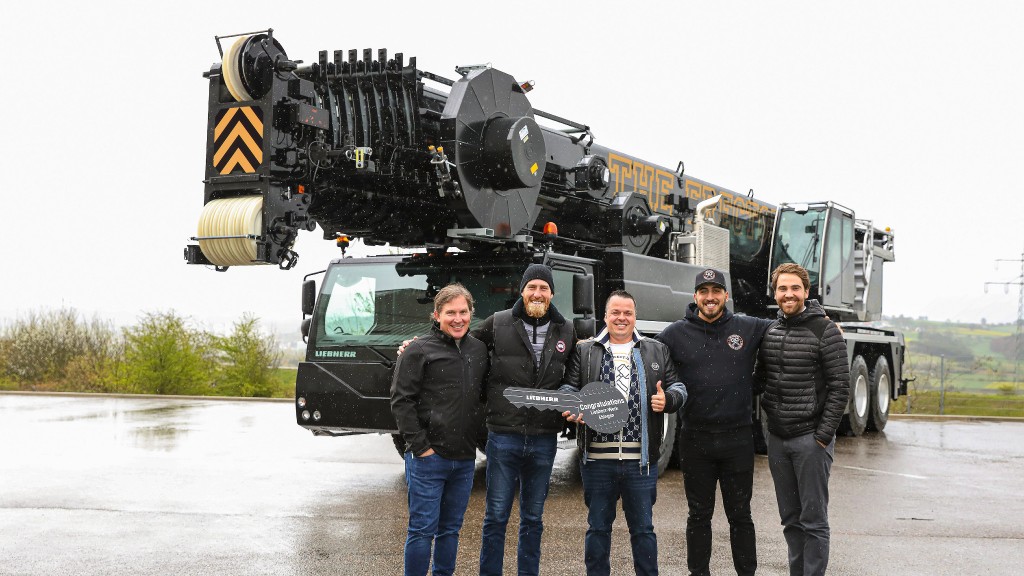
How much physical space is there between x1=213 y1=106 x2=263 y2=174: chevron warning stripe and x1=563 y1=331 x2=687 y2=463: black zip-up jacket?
2.97 m

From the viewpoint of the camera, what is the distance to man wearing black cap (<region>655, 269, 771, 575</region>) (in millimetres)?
5566

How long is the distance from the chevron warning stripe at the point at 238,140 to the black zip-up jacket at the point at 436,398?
2.65m

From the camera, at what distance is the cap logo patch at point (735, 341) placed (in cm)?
562

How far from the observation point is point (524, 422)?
5.30 meters

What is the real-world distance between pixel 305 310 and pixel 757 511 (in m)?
4.37

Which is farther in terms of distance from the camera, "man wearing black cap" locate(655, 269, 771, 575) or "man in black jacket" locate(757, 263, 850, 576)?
"man wearing black cap" locate(655, 269, 771, 575)

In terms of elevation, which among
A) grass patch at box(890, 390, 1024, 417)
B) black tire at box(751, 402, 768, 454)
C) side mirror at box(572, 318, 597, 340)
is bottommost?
grass patch at box(890, 390, 1024, 417)

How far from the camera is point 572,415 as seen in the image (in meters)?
5.14

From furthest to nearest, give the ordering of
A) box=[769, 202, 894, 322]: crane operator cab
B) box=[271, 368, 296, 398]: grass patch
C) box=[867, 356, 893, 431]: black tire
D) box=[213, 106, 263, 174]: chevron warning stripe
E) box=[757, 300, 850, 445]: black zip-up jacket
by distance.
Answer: box=[271, 368, 296, 398]: grass patch, box=[867, 356, 893, 431]: black tire, box=[769, 202, 894, 322]: crane operator cab, box=[213, 106, 263, 174]: chevron warning stripe, box=[757, 300, 850, 445]: black zip-up jacket

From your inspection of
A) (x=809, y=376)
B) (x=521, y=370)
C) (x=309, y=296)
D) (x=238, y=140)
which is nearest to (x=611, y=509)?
(x=521, y=370)

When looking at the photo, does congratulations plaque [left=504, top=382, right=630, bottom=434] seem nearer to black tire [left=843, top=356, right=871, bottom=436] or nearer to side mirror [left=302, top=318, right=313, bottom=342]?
side mirror [left=302, top=318, right=313, bottom=342]

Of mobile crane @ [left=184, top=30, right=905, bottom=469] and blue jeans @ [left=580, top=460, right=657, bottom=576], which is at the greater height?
mobile crane @ [left=184, top=30, right=905, bottom=469]

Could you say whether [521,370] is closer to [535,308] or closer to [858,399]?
[535,308]

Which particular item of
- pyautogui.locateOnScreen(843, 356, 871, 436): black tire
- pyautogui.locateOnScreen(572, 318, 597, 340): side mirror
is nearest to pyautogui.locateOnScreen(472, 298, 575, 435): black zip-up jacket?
pyautogui.locateOnScreen(572, 318, 597, 340): side mirror
